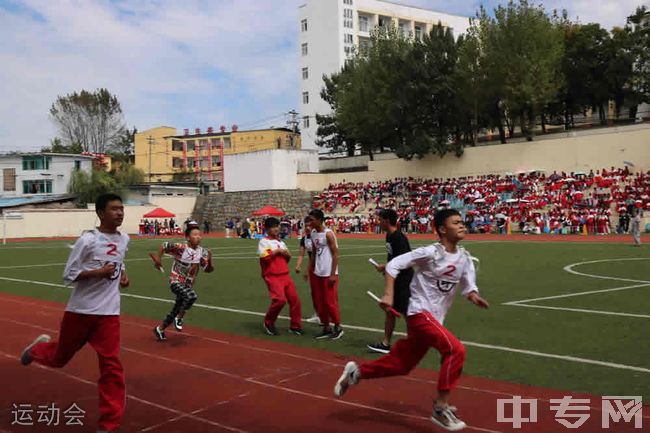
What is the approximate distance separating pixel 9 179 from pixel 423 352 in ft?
233

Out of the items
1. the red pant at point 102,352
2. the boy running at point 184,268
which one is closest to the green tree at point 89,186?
the boy running at point 184,268

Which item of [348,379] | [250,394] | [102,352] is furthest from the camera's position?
[250,394]

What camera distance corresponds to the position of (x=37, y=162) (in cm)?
6781

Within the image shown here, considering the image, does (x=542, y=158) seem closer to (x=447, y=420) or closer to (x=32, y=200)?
(x=447, y=420)

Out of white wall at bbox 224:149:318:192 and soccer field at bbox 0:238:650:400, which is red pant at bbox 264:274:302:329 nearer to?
soccer field at bbox 0:238:650:400

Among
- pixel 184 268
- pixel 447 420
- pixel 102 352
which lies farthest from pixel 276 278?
pixel 447 420

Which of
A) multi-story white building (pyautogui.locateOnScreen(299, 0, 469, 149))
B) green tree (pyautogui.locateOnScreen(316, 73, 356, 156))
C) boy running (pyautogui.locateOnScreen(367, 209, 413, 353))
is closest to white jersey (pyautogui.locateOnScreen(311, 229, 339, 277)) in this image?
boy running (pyautogui.locateOnScreen(367, 209, 413, 353))

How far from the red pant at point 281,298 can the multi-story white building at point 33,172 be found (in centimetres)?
6270

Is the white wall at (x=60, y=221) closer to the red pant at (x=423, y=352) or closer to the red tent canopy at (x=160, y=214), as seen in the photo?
the red tent canopy at (x=160, y=214)

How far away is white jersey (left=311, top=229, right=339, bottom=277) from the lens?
9.71 m

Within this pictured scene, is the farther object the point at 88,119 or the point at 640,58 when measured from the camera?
the point at 88,119

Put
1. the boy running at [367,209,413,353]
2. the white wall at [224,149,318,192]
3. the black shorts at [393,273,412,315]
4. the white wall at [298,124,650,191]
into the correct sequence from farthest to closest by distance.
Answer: the white wall at [224,149,318,192] → the white wall at [298,124,650,191] → the boy running at [367,209,413,353] → the black shorts at [393,273,412,315]

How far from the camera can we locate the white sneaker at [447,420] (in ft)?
17.2

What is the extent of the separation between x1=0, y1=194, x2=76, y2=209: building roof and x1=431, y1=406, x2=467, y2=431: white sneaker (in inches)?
2406
